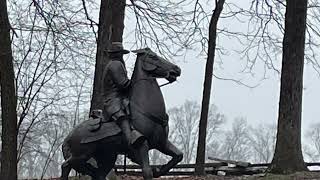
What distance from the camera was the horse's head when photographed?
8.33 metres

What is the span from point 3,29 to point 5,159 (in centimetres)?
338

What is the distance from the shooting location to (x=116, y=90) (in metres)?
8.64

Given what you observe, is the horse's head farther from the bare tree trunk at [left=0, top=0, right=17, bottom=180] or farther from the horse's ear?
the bare tree trunk at [left=0, top=0, right=17, bottom=180]

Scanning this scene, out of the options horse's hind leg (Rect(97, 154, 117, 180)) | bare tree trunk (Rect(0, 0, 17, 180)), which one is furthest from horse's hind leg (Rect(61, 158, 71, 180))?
bare tree trunk (Rect(0, 0, 17, 180))

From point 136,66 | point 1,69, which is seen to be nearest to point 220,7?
point 1,69

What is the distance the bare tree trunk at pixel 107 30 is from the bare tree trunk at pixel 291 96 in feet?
14.6

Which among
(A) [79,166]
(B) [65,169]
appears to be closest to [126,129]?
(A) [79,166]

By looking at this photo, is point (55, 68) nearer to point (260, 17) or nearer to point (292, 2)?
point (260, 17)

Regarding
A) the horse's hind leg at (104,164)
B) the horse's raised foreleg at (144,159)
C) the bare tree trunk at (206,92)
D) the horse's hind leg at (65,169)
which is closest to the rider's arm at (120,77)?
the horse's raised foreleg at (144,159)

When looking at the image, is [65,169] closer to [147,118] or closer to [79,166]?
[79,166]

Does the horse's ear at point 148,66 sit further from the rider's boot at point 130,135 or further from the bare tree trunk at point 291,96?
the bare tree trunk at point 291,96

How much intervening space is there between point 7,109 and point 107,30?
11.7 ft

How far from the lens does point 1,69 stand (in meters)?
15.9

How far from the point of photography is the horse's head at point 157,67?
833 centimetres
